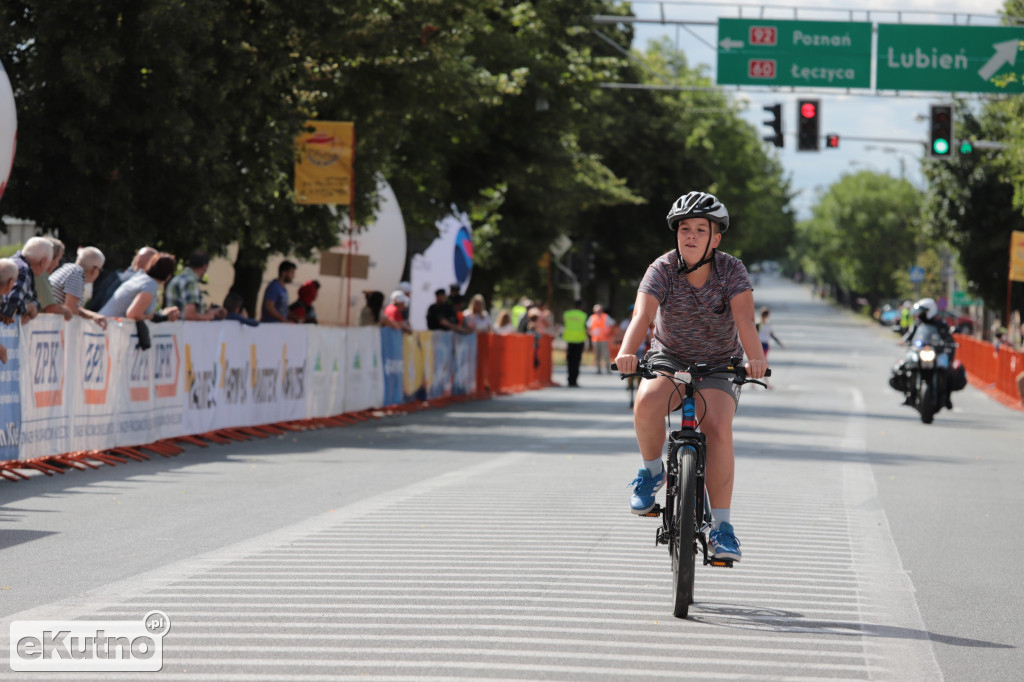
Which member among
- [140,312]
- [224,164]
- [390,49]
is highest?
[390,49]

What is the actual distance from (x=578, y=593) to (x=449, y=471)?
6.40 metres

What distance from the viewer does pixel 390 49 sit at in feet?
73.5

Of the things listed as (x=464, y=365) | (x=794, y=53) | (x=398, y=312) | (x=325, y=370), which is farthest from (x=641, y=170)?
(x=325, y=370)

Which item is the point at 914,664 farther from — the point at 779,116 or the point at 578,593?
the point at 779,116

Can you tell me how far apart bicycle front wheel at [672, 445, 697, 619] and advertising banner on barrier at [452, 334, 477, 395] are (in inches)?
788

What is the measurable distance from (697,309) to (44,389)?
7.21 m

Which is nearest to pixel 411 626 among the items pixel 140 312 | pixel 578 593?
pixel 578 593

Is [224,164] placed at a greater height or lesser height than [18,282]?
greater

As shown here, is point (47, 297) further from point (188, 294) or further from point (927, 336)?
point (927, 336)

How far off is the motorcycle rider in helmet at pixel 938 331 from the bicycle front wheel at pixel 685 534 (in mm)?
16245

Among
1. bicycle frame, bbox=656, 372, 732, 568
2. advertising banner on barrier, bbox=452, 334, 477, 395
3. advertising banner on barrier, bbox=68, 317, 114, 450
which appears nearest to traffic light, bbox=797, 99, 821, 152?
advertising banner on barrier, bbox=452, 334, 477, 395

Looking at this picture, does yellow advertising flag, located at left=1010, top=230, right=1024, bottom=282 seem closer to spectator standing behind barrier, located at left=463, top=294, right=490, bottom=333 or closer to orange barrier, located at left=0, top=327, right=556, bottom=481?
orange barrier, located at left=0, top=327, right=556, bottom=481

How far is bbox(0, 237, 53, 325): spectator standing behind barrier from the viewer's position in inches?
498

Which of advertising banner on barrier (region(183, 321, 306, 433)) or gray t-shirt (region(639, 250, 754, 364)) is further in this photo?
advertising banner on barrier (region(183, 321, 306, 433))
